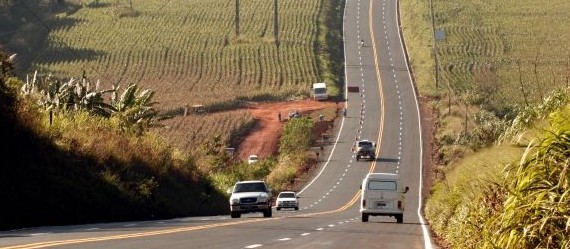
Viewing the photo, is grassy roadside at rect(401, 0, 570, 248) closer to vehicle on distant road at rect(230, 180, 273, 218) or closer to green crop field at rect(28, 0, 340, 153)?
vehicle on distant road at rect(230, 180, 273, 218)

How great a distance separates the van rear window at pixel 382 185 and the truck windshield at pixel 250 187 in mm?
5530

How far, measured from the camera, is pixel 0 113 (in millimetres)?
37344

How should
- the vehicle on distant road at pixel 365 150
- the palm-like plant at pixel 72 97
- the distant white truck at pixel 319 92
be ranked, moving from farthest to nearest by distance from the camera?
→ 1. the distant white truck at pixel 319 92
2. the vehicle on distant road at pixel 365 150
3. the palm-like plant at pixel 72 97

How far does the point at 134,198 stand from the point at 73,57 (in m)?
91.8

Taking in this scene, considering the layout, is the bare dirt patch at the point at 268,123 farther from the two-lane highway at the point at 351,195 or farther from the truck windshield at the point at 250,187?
the truck windshield at the point at 250,187

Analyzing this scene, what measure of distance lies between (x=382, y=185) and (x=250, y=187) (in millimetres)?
6513

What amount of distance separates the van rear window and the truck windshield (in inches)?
218

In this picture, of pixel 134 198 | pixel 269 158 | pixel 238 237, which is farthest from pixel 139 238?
pixel 269 158

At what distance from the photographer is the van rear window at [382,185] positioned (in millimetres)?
44438

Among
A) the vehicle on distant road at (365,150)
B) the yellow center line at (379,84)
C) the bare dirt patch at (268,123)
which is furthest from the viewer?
the yellow center line at (379,84)

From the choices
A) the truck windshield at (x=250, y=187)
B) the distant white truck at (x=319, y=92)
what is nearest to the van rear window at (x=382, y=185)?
the truck windshield at (x=250, y=187)

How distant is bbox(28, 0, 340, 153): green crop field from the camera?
115 meters

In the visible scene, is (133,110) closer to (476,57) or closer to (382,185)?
(382,185)

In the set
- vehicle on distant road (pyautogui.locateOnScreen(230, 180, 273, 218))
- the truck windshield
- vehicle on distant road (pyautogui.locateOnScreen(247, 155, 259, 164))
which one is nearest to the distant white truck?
vehicle on distant road (pyautogui.locateOnScreen(247, 155, 259, 164))
